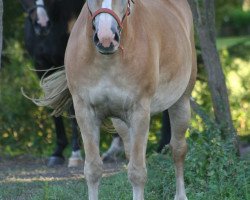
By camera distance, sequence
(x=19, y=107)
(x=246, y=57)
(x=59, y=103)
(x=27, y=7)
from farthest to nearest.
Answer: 1. (x=246, y=57)
2. (x=19, y=107)
3. (x=27, y=7)
4. (x=59, y=103)

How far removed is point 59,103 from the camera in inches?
298

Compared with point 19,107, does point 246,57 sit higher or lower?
higher

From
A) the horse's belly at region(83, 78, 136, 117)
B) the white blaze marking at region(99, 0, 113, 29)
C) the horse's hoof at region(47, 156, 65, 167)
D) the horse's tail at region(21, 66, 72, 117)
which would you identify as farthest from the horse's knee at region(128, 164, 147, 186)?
the horse's hoof at region(47, 156, 65, 167)

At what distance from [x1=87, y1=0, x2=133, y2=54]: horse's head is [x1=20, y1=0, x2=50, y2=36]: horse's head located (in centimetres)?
365

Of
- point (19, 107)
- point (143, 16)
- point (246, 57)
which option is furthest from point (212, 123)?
point (246, 57)

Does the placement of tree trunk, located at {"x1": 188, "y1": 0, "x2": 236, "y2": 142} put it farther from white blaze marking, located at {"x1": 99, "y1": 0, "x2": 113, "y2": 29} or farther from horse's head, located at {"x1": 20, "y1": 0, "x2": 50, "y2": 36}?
white blaze marking, located at {"x1": 99, "y1": 0, "x2": 113, "y2": 29}

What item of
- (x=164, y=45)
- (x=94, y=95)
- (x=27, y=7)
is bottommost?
(x=94, y=95)

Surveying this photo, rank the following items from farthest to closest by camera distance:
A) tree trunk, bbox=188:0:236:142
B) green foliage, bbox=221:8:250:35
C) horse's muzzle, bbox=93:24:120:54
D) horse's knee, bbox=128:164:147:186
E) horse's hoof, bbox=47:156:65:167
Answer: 1. green foliage, bbox=221:8:250:35
2. horse's hoof, bbox=47:156:65:167
3. tree trunk, bbox=188:0:236:142
4. horse's knee, bbox=128:164:147:186
5. horse's muzzle, bbox=93:24:120:54

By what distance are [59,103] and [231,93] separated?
5693 millimetres

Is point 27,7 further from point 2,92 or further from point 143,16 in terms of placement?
point 143,16

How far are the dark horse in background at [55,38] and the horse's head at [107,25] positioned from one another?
3794 millimetres

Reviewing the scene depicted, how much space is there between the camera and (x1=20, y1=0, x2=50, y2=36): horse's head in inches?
372

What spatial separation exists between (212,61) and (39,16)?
2012 mm

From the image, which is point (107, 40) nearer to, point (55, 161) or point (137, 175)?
point (137, 175)
